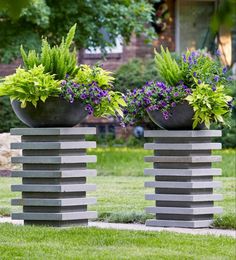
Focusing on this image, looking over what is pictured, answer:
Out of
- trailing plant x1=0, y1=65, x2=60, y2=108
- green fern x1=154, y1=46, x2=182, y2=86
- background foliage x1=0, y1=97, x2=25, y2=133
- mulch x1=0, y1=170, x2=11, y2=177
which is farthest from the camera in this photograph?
background foliage x1=0, y1=97, x2=25, y2=133

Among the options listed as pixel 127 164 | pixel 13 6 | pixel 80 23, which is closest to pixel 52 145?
pixel 13 6

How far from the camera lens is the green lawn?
20.2 ft

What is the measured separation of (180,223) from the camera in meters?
→ 8.34

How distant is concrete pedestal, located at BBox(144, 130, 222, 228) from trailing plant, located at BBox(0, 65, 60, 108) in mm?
1196

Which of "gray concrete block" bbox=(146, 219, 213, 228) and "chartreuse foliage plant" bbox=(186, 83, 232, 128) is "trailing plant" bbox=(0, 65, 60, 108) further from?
"gray concrete block" bbox=(146, 219, 213, 228)

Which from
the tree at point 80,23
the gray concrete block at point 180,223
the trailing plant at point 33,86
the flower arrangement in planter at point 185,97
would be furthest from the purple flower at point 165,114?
the tree at point 80,23

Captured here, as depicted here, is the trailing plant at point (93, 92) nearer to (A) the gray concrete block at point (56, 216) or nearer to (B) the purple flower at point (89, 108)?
(B) the purple flower at point (89, 108)

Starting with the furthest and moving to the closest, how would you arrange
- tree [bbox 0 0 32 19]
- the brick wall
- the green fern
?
the brick wall → the green fern → tree [bbox 0 0 32 19]

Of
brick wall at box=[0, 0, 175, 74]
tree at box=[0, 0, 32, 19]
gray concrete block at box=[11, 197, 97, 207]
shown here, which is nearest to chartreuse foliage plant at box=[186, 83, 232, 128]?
gray concrete block at box=[11, 197, 97, 207]

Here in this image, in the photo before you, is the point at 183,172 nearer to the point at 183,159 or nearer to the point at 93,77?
the point at 183,159

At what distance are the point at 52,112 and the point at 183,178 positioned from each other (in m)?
1.43

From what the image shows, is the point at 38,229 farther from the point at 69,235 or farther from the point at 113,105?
the point at 113,105

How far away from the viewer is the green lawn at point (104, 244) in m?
Result: 6.17

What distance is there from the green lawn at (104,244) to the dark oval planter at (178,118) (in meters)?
1.28
